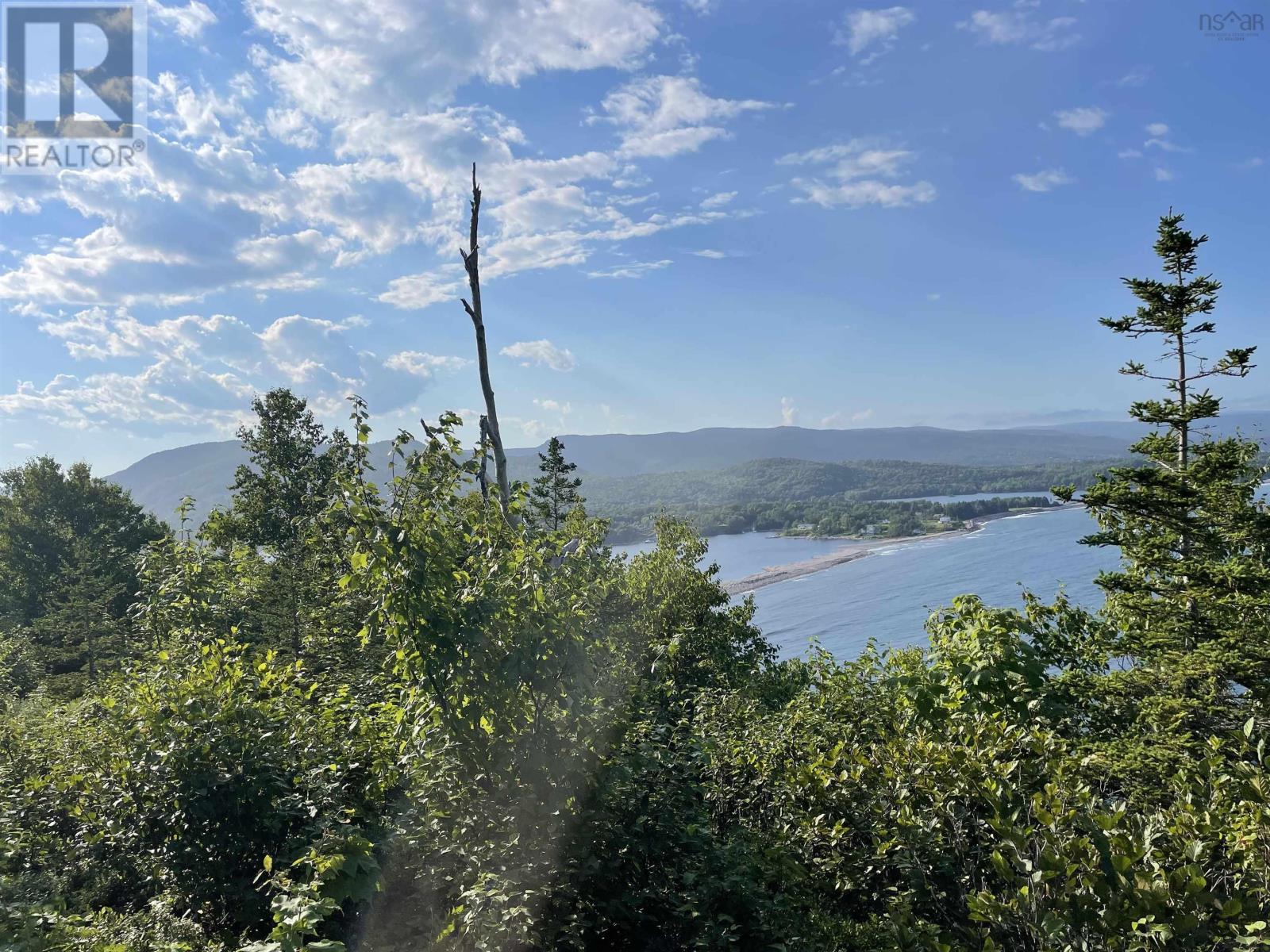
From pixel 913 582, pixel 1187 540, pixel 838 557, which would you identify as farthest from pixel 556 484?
pixel 838 557

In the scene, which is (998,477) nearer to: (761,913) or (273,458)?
(273,458)

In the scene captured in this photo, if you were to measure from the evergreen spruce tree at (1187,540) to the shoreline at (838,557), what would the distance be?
43.4 m

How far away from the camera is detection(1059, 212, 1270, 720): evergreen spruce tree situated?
292 inches

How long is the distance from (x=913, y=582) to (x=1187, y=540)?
4470cm

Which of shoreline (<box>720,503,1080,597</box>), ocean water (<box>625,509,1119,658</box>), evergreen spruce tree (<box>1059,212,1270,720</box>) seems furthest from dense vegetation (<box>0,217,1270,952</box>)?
shoreline (<box>720,503,1080,597</box>)

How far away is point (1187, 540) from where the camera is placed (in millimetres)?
8336

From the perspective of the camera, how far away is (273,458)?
75.3 feet

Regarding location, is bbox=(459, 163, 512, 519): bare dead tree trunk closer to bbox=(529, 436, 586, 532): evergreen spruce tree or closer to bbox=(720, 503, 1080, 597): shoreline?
bbox=(529, 436, 586, 532): evergreen spruce tree

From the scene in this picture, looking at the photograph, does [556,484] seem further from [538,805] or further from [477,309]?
[538,805]

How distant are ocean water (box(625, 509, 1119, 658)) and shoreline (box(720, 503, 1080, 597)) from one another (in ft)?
5.10

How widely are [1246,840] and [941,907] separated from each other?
1.55m

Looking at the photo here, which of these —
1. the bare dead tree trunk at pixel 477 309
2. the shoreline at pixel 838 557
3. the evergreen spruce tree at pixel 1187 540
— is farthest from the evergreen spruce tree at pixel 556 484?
the shoreline at pixel 838 557

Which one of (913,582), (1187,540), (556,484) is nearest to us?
(1187,540)

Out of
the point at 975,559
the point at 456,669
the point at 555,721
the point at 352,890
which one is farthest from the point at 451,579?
the point at 975,559
